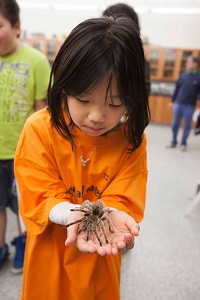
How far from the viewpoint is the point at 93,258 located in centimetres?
74

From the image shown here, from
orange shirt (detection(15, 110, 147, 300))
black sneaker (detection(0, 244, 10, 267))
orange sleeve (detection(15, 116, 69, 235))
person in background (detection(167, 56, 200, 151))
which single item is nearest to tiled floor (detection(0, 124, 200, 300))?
black sneaker (detection(0, 244, 10, 267))

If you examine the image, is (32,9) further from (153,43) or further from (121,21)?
(121,21)

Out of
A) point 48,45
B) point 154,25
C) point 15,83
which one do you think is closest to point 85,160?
point 15,83

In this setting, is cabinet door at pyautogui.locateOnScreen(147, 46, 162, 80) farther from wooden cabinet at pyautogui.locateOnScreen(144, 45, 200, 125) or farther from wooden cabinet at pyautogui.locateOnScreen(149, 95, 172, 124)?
wooden cabinet at pyautogui.locateOnScreen(149, 95, 172, 124)

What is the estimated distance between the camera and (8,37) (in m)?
1.04

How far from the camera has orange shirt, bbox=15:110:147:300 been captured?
2.26 feet

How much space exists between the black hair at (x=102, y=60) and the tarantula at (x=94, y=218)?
0.26 m

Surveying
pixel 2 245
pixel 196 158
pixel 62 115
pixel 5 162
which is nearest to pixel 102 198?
pixel 62 115

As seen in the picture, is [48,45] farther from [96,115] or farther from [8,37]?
[96,115]

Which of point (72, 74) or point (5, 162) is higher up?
point (72, 74)

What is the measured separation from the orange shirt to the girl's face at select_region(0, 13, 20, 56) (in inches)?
19.7

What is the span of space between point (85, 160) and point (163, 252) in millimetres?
1290

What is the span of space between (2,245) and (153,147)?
3130mm

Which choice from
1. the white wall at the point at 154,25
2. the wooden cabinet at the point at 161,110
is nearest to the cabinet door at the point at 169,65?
the wooden cabinet at the point at 161,110
